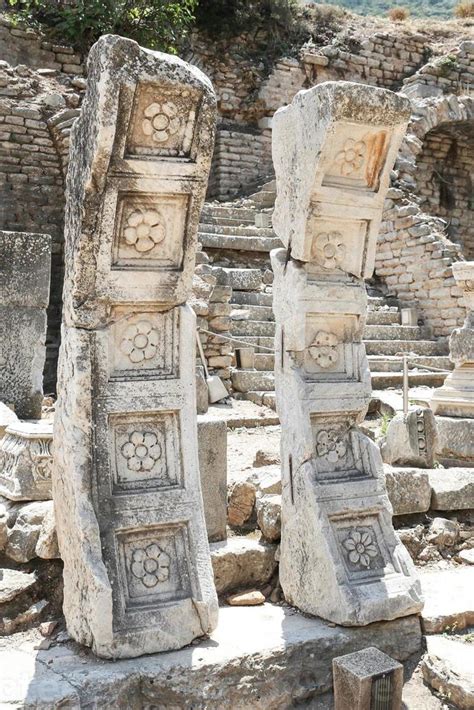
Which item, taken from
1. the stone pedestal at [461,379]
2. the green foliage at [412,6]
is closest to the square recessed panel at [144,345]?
the stone pedestal at [461,379]

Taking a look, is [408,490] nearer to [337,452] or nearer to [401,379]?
[337,452]

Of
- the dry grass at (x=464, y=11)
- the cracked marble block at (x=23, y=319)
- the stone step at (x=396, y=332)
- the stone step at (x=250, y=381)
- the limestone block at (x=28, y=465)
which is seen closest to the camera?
the limestone block at (x=28, y=465)

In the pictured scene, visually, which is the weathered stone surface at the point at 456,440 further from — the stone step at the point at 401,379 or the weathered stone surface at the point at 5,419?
the stone step at the point at 401,379

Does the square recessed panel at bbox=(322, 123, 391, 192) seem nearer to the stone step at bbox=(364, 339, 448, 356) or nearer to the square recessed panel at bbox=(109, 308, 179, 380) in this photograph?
the square recessed panel at bbox=(109, 308, 179, 380)

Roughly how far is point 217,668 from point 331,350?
1.47m

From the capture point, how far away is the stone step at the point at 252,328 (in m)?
9.93

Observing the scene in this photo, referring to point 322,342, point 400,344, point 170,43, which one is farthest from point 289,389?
point 170,43

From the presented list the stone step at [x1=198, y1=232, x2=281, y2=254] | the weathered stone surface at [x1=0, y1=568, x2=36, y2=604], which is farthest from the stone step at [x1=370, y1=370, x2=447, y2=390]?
the weathered stone surface at [x1=0, y1=568, x2=36, y2=604]

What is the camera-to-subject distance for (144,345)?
121 inches

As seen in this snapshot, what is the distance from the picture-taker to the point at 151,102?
9.34 ft

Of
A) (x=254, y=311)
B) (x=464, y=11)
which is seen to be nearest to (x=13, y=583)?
(x=254, y=311)

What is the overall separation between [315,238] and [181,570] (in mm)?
1569

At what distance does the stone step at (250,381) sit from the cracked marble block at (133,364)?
5.86 metres

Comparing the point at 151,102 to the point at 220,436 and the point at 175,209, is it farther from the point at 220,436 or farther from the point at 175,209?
the point at 220,436
